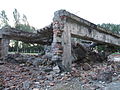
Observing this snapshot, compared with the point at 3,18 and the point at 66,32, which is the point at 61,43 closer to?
the point at 66,32

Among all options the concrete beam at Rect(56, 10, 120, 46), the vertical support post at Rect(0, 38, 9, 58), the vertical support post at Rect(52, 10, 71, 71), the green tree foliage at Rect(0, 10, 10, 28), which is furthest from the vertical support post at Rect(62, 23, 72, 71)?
the green tree foliage at Rect(0, 10, 10, 28)

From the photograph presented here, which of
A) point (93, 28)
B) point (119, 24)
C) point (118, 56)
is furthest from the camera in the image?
point (119, 24)

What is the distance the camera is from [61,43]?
4.62 meters

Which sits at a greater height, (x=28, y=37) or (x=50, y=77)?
(x=28, y=37)

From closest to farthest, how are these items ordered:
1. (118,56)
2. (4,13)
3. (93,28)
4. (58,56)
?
(58,56), (93,28), (118,56), (4,13)

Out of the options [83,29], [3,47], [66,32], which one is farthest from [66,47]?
[3,47]

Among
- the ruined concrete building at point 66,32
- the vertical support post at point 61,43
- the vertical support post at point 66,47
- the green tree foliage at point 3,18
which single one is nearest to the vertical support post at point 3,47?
the ruined concrete building at point 66,32

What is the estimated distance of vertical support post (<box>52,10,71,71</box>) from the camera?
4.52 metres

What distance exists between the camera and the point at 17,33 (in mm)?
8461

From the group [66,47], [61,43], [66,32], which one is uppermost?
[66,32]

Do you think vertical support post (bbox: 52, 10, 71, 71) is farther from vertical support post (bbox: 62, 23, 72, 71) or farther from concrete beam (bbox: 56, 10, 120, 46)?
concrete beam (bbox: 56, 10, 120, 46)

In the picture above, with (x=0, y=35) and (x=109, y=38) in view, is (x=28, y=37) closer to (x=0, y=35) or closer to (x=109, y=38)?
(x=0, y=35)

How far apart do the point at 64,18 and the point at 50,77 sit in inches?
81.8

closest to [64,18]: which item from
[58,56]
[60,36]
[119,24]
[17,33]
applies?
[60,36]
